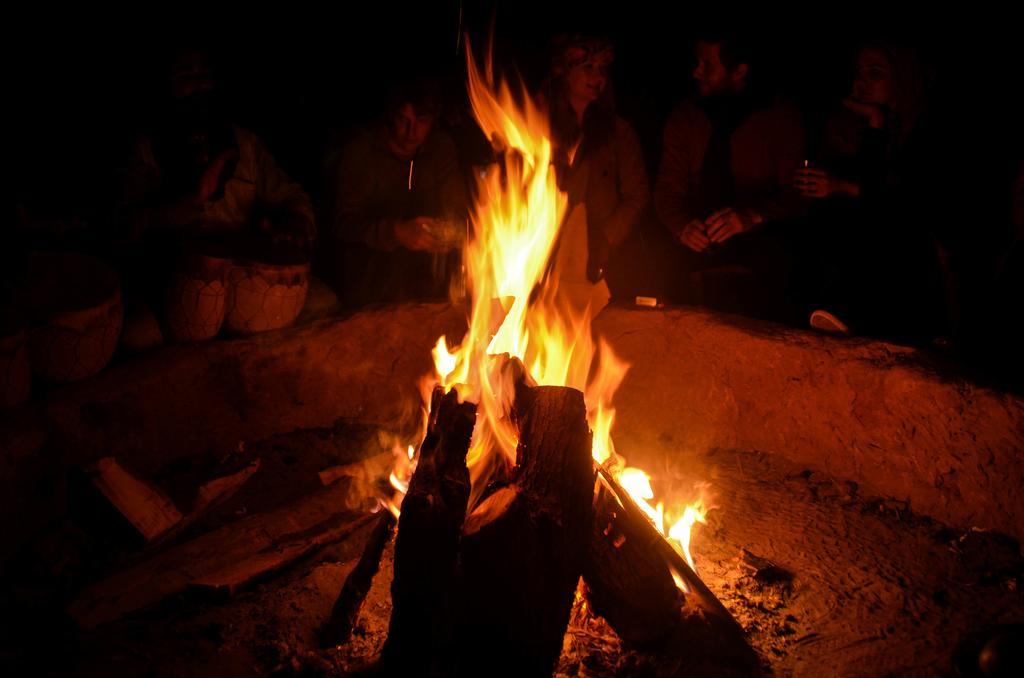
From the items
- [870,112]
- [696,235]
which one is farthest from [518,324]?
[870,112]

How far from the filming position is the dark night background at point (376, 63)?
471 cm

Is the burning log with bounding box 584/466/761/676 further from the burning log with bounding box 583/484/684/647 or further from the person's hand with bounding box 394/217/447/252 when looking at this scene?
the person's hand with bounding box 394/217/447/252

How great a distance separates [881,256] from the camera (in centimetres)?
479

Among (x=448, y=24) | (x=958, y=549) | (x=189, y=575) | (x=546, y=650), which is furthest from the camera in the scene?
(x=448, y=24)

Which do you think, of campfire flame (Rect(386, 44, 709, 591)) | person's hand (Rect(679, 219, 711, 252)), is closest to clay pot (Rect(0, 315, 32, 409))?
campfire flame (Rect(386, 44, 709, 591))

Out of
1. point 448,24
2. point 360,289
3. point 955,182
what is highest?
point 448,24

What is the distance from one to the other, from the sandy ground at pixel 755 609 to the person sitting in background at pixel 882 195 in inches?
64.7

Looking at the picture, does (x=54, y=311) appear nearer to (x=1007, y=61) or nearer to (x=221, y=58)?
(x=221, y=58)

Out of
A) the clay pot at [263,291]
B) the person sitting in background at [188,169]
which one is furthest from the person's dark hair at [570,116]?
the clay pot at [263,291]

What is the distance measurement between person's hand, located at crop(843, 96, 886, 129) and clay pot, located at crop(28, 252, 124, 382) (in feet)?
15.8

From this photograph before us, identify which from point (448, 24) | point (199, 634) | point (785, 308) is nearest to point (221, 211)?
point (199, 634)

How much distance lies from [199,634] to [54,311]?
172 cm

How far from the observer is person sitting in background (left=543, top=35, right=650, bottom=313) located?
5.02 metres

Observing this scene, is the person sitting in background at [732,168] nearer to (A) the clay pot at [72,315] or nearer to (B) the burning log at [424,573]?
(B) the burning log at [424,573]
